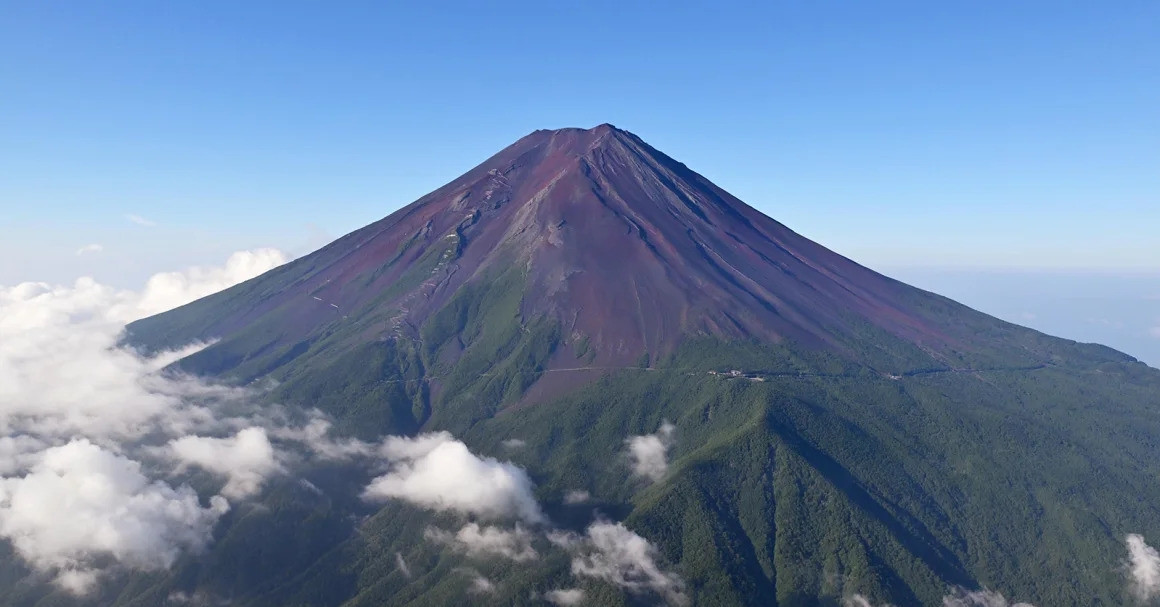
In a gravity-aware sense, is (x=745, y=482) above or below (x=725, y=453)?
below

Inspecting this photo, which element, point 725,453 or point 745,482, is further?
point 725,453

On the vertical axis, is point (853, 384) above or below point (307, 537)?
above

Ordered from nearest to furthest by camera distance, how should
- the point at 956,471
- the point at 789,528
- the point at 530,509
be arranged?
the point at 789,528 → the point at 530,509 → the point at 956,471

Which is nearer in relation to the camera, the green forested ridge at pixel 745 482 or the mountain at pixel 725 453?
the green forested ridge at pixel 745 482

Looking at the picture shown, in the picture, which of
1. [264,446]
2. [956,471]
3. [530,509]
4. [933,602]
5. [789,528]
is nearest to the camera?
[933,602]

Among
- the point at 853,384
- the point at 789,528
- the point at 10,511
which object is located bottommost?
the point at 10,511

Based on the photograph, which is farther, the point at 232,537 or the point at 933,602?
the point at 232,537

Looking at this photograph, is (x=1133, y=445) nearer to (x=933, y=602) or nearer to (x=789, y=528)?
(x=933, y=602)

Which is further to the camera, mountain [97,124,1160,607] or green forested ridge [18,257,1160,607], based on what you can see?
mountain [97,124,1160,607]

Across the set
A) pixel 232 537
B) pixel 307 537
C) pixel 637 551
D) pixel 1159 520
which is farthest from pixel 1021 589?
pixel 232 537
